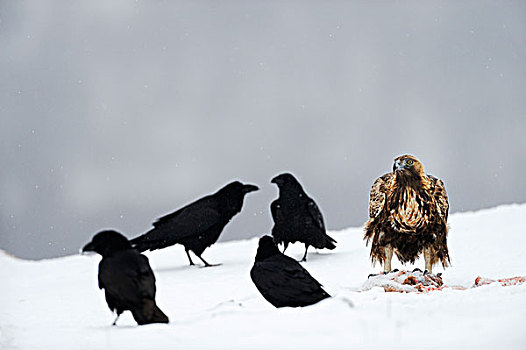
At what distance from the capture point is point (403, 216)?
528 centimetres

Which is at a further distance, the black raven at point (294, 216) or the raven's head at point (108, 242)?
the black raven at point (294, 216)

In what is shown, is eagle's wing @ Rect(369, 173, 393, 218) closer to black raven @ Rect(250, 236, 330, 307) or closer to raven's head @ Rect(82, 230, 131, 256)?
black raven @ Rect(250, 236, 330, 307)

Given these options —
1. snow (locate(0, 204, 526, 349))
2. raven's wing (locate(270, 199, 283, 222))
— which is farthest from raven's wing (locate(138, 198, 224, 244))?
raven's wing (locate(270, 199, 283, 222))

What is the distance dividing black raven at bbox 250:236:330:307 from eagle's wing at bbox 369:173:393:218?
5.57 ft

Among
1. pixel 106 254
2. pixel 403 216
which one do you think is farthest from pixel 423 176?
pixel 106 254

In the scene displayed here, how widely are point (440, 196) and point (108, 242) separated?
3.09 m

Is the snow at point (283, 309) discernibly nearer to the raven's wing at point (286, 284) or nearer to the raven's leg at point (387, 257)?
the raven's wing at point (286, 284)

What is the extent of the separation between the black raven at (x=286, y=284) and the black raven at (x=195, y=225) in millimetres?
2888

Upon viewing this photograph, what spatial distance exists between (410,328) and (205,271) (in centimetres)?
429

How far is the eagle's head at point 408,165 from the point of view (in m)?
5.36

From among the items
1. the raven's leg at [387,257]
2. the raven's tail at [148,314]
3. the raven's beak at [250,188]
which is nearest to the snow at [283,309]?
the raven's tail at [148,314]

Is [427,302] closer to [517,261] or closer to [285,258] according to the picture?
[285,258]

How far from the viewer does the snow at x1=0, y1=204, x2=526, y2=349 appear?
261 cm

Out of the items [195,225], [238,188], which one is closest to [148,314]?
[195,225]
